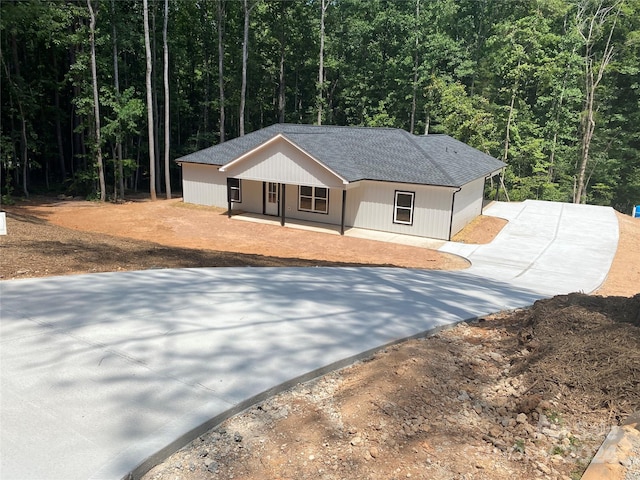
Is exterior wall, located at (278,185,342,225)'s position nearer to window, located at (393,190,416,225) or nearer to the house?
the house

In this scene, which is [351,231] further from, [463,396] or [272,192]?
[463,396]

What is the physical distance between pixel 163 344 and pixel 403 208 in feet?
55.2

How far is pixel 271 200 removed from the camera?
24031 mm

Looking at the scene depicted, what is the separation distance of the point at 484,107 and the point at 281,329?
3586 cm

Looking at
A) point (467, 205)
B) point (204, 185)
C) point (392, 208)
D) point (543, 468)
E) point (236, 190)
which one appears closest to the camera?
point (543, 468)

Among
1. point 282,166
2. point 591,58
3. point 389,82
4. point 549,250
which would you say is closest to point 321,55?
point 389,82

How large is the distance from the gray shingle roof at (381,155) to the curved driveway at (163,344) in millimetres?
11700

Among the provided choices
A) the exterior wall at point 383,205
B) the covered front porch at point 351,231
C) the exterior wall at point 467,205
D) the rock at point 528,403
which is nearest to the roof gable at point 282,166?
the exterior wall at point 383,205

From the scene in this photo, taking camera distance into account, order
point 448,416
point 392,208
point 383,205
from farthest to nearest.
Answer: point 383,205 → point 392,208 → point 448,416

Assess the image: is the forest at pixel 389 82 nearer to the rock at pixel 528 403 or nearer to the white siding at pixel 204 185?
the white siding at pixel 204 185

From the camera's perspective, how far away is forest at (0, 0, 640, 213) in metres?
33.1

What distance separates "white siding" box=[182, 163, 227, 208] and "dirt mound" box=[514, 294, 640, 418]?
22020 millimetres

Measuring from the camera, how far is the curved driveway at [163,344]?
330cm

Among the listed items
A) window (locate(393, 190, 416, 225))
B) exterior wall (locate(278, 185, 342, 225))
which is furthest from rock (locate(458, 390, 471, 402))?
exterior wall (locate(278, 185, 342, 225))
